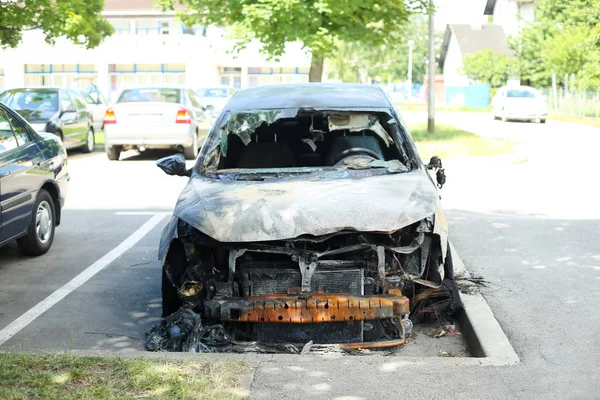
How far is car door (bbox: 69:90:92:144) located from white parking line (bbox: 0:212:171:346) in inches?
407

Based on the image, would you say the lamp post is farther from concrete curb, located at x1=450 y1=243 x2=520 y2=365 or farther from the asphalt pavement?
concrete curb, located at x1=450 y1=243 x2=520 y2=365

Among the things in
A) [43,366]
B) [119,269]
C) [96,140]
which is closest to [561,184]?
[119,269]

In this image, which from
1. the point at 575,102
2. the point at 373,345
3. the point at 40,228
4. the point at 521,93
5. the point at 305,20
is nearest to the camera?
the point at 373,345

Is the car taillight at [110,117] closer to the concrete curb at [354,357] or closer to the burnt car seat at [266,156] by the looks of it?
the burnt car seat at [266,156]

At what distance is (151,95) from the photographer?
1909 centimetres

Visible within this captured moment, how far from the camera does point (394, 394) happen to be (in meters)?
4.47

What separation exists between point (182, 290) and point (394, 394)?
182cm

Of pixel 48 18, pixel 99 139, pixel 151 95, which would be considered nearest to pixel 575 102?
pixel 99 139

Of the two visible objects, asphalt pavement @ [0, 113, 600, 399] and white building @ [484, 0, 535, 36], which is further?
white building @ [484, 0, 535, 36]

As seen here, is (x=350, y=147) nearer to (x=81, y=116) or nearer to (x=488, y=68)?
(x=81, y=116)

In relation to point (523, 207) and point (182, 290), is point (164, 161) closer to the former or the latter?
point (182, 290)

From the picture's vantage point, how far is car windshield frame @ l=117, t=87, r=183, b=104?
18906 millimetres

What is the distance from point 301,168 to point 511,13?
206 ft

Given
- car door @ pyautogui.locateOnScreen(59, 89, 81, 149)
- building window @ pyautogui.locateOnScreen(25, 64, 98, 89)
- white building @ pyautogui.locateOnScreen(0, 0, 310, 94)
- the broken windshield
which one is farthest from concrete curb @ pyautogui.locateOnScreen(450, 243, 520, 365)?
building window @ pyautogui.locateOnScreen(25, 64, 98, 89)
